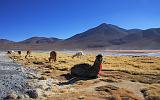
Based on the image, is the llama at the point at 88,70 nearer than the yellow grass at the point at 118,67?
No

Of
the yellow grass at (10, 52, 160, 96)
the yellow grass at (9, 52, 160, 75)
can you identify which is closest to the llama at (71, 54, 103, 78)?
the yellow grass at (10, 52, 160, 96)

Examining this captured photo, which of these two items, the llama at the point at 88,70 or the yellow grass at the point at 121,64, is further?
the yellow grass at the point at 121,64

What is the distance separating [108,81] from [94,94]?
491 centimetres

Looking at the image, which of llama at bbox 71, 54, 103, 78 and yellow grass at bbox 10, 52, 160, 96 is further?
llama at bbox 71, 54, 103, 78

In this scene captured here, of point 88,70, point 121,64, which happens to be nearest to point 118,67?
point 121,64

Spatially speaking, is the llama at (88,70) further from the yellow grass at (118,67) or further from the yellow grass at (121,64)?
the yellow grass at (121,64)

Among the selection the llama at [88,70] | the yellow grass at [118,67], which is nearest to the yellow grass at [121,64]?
the yellow grass at [118,67]

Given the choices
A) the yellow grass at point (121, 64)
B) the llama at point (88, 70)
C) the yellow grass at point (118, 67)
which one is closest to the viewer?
the yellow grass at point (118, 67)

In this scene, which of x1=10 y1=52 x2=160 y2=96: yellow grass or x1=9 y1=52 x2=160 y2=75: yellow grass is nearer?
x1=10 y1=52 x2=160 y2=96: yellow grass

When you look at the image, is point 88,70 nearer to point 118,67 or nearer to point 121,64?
point 118,67

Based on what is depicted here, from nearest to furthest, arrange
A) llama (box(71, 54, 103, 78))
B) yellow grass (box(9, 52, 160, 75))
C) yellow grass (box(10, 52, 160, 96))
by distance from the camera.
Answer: yellow grass (box(10, 52, 160, 96)), llama (box(71, 54, 103, 78)), yellow grass (box(9, 52, 160, 75))

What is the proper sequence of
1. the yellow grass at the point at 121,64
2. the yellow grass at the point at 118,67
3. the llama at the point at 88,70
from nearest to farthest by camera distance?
the yellow grass at the point at 118,67
the llama at the point at 88,70
the yellow grass at the point at 121,64

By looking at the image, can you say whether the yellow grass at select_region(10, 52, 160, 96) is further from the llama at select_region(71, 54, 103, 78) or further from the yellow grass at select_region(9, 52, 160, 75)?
the llama at select_region(71, 54, 103, 78)

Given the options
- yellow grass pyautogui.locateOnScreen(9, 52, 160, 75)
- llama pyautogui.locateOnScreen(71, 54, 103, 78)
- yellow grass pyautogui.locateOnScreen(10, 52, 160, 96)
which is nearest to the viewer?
yellow grass pyautogui.locateOnScreen(10, 52, 160, 96)
